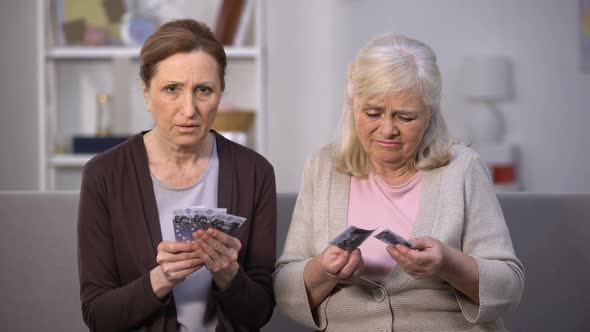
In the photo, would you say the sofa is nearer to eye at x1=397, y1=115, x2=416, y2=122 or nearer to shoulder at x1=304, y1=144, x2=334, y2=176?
shoulder at x1=304, y1=144, x2=334, y2=176

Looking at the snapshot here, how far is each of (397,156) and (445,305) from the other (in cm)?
41

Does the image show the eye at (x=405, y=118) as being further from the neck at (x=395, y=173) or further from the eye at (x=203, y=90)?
the eye at (x=203, y=90)

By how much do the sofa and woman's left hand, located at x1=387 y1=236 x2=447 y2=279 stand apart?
710 mm

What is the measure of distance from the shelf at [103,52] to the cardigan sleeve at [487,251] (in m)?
3.18

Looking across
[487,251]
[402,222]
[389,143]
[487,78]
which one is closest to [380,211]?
[402,222]

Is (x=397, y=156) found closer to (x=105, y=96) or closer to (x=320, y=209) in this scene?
(x=320, y=209)

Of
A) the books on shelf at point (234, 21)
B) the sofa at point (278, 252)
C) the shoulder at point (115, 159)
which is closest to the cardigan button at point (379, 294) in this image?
the sofa at point (278, 252)

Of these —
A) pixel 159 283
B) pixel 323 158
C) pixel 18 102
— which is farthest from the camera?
pixel 18 102

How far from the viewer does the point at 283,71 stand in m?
6.22

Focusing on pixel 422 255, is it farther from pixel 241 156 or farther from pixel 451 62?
pixel 451 62

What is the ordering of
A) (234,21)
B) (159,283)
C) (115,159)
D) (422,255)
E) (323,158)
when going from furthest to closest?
(234,21), (323,158), (115,159), (159,283), (422,255)

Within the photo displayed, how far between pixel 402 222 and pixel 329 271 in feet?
0.94

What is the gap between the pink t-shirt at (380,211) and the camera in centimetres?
227

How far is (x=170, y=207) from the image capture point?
232 cm
